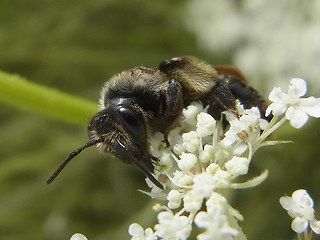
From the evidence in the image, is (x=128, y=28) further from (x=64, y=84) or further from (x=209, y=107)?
(x=209, y=107)

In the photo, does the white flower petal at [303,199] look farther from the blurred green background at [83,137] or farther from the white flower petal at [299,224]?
the blurred green background at [83,137]

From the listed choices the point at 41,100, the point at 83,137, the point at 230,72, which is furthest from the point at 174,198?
the point at 83,137

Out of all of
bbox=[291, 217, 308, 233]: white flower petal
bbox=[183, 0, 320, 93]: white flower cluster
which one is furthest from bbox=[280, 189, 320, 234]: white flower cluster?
bbox=[183, 0, 320, 93]: white flower cluster

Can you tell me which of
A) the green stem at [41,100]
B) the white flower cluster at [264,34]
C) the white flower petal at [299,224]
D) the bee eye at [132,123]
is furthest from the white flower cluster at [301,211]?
the white flower cluster at [264,34]

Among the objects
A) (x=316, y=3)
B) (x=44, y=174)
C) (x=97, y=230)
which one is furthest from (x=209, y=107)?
(x=97, y=230)

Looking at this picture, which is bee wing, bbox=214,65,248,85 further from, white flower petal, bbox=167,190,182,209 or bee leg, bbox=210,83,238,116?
white flower petal, bbox=167,190,182,209

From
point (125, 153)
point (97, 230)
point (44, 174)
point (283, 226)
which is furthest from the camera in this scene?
point (97, 230)

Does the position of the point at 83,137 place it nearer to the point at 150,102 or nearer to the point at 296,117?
the point at 150,102

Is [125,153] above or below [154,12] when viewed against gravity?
above
